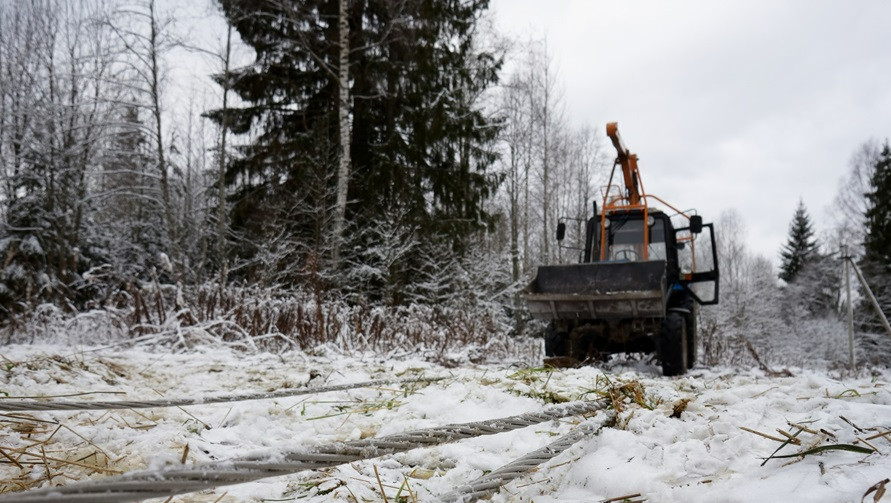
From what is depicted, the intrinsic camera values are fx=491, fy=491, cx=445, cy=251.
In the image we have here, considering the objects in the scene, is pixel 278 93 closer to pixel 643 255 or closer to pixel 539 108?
pixel 643 255

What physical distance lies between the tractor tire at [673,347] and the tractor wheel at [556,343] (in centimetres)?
111

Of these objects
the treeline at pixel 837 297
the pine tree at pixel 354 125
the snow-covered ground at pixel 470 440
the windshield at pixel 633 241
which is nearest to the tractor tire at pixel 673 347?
the windshield at pixel 633 241

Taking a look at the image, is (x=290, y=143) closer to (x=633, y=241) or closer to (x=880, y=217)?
(x=633, y=241)

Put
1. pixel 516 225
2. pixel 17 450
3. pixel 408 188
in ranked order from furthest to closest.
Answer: pixel 516 225 → pixel 408 188 → pixel 17 450

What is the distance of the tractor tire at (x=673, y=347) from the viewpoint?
17.1ft

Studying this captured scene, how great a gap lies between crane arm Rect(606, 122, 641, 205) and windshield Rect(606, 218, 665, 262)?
32.7 inches

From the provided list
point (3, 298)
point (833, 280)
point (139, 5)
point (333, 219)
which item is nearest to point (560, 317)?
point (333, 219)

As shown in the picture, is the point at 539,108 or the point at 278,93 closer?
the point at 278,93

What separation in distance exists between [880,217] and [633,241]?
21369mm

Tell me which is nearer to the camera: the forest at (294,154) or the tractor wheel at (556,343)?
the tractor wheel at (556,343)

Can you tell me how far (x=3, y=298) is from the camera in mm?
10164

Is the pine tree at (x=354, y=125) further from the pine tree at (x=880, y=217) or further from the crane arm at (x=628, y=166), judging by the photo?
the pine tree at (x=880, y=217)

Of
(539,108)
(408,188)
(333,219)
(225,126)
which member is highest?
(539,108)

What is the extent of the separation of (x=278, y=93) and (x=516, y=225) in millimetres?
9370
